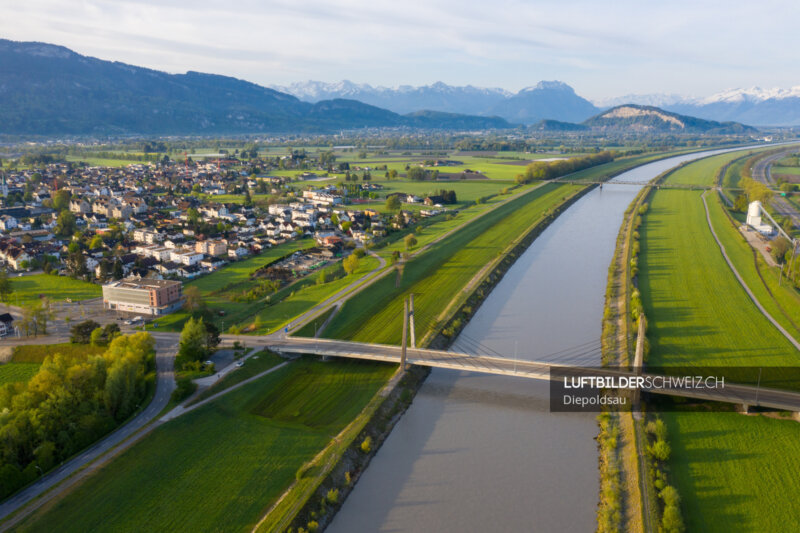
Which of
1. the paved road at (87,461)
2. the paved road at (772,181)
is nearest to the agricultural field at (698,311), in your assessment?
the paved road at (772,181)

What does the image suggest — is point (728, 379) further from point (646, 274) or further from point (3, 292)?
point (3, 292)

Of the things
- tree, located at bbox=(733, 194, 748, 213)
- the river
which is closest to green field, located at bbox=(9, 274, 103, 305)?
the river

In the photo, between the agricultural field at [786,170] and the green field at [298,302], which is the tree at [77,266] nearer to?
the green field at [298,302]

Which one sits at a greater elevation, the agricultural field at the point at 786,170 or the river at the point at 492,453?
the agricultural field at the point at 786,170

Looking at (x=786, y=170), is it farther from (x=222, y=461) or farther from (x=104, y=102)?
(x=104, y=102)

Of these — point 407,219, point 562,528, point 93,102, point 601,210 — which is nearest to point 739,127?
point 601,210

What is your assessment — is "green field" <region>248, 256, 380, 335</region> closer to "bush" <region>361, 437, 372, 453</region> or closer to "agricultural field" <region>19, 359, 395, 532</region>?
"agricultural field" <region>19, 359, 395, 532</region>

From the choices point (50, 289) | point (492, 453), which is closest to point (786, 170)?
point (492, 453)
